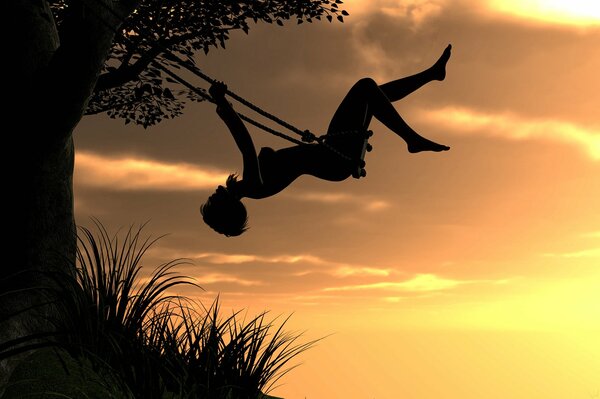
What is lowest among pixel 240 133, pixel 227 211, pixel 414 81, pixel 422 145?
pixel 227 211

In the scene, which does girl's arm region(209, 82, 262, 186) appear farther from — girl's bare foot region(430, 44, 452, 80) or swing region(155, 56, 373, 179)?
girl's bare foot region(430, 44, 452, 80)

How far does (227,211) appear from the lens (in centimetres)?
693

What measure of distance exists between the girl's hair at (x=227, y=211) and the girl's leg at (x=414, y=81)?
185 centimetres

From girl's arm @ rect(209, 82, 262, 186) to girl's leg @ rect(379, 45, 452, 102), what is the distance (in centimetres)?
184

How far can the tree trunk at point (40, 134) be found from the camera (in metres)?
6.64

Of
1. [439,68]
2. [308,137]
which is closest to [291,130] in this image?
[308,137]

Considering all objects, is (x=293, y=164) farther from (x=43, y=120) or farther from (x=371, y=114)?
(x=43, y=120)

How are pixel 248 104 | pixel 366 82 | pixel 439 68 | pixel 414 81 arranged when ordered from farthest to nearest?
1. pixel 439 68
2. pixel 414 81
3. pixel 366 82
4. pixel 248 104

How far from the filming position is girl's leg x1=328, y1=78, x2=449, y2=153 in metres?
7.07

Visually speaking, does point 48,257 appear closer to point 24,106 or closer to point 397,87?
point 24,106

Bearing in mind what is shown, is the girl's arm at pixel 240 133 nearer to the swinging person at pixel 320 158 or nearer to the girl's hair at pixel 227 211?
the swinging person at pixel 320 158

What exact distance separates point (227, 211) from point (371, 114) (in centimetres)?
166

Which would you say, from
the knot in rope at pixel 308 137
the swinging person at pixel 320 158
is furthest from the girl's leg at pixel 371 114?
the knot in rope at pixel 308 137

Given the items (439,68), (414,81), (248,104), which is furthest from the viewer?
(439,68)
